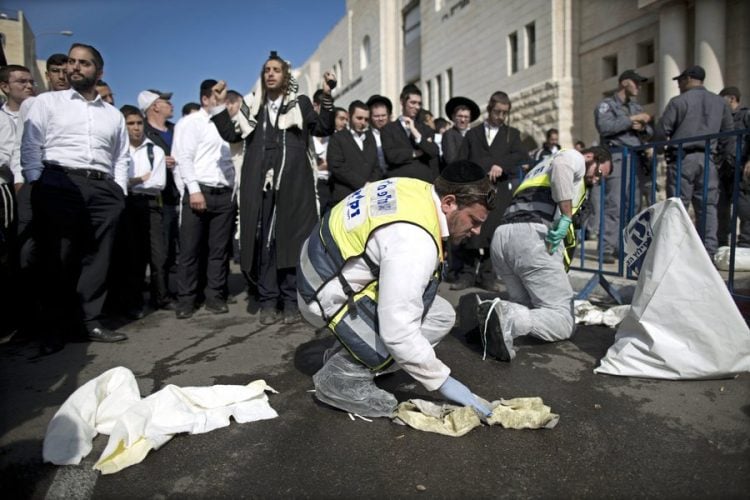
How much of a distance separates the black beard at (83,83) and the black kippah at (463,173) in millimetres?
2916

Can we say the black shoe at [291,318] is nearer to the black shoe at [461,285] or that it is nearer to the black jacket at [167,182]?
the black shoe at [461,285]

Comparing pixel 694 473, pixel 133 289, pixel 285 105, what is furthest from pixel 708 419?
pixel 133 289

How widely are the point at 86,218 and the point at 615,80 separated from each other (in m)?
11.7

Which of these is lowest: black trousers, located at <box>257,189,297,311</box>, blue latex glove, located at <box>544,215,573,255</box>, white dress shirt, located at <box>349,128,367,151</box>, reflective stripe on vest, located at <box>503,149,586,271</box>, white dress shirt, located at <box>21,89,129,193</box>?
black trousers, located at <box>257,189,297,311</box>

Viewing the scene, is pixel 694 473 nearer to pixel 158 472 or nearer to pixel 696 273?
pixel 696 273

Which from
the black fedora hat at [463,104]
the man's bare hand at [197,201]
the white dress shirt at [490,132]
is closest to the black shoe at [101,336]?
the man's bare hand at [197,201]

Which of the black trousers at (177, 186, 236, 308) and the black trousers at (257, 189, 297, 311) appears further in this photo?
the black trousers at (177, 186, 236, 308)

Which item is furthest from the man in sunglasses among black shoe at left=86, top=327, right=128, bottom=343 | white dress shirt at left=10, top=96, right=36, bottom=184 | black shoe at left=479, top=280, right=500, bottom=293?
white dress shirt at left=10, top=96, right=36, bottom=184

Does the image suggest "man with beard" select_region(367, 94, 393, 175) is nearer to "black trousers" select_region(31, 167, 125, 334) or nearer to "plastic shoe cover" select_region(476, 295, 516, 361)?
"black trousers" select_region(31, 167, 125, 334)

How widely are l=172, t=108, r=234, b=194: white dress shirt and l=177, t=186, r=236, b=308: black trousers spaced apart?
0.38 feet

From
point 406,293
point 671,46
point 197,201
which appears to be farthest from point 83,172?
point 671,46

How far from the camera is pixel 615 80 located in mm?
12062

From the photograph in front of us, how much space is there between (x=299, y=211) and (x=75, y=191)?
168 centimetres

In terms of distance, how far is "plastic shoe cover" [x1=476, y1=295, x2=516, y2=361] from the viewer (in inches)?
128
